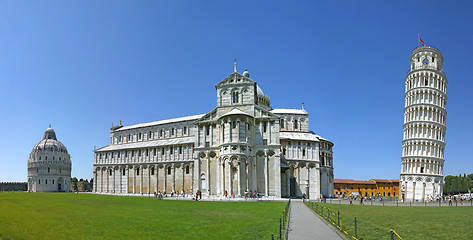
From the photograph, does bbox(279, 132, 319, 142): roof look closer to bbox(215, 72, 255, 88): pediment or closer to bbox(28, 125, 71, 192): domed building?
bbox(215, 72, 255, 88): pediment

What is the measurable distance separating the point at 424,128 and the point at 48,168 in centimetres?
11431

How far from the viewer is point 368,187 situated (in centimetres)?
11300

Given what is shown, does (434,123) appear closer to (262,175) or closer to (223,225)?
(262,175)

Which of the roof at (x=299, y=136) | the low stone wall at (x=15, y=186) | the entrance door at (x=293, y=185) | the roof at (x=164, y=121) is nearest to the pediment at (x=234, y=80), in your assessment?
the roof at (x=299, y=136)

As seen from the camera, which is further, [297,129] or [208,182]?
[297,129]

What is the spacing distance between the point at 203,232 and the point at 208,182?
38.4 m

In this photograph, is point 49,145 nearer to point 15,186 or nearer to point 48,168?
point 48,168

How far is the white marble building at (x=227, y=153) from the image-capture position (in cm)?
5188

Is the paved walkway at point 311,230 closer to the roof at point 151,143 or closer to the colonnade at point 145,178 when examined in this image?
the colonnade at point 145,178

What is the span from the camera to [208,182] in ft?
179

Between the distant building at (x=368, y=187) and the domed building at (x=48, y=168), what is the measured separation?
92.9 m

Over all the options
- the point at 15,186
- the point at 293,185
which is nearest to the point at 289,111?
the point at 293,185

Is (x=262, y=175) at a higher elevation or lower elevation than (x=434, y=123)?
lower

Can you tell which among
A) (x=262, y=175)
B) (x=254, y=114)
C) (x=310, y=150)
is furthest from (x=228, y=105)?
(x=310, y=150)
